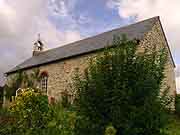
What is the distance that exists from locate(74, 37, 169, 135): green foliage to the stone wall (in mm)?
15096

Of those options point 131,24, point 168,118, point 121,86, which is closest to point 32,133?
point 121,86

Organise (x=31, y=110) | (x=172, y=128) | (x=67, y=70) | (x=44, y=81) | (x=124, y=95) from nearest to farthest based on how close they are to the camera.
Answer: (x=124, y=95) < (x=31, y=110) < (x=172, y=128) < (x=67, y=70) < (x=44, y=81)

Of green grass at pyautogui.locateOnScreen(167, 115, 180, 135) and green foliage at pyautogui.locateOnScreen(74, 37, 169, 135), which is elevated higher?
green foliage at pyautogui.locateOnScreen(74, 37, 169, 135)

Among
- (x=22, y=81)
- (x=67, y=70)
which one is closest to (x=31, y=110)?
(x=67, y=70)

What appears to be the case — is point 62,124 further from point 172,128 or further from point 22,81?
point 22,81

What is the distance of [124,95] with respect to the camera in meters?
5.24

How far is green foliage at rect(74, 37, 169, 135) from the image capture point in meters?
5.18

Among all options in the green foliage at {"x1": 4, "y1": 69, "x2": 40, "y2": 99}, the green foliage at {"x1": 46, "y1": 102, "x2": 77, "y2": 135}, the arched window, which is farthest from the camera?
the green foliage at {"x1": 4, "y1": 69, "x2": 40, "y2": 99}

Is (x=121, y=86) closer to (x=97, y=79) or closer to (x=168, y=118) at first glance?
(x=97, y=79)

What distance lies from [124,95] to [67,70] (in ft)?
59.9

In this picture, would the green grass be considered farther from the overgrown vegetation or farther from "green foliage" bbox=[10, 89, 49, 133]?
"green foliage" bbox=[10, 89, 49, 133]

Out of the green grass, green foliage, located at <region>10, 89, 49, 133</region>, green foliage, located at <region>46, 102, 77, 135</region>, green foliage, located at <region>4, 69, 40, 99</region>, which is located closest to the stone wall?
green foliage, located at <region>4, 69, 40, 99</region>

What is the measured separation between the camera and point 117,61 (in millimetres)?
5777

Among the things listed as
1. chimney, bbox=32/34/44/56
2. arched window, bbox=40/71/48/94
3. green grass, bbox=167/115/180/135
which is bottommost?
green grass, bbox=167/115/180/135
